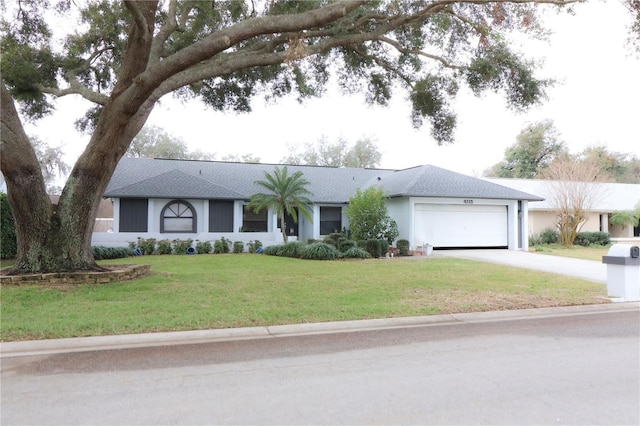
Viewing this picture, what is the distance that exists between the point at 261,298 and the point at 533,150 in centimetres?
4603

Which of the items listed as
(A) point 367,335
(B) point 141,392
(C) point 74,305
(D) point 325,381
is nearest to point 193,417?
(B) point 141,392

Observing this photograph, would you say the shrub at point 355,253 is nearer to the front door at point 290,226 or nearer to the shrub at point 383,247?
the shrub at point 383,247

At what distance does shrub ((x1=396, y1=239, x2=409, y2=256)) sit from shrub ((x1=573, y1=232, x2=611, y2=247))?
13.2 m

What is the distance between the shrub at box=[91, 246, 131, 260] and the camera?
17.5 metres

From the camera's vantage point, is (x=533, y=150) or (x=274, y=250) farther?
(x=533, y=150)

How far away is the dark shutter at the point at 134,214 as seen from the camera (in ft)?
68.7

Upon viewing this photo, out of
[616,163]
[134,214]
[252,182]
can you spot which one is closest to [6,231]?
[134,214]

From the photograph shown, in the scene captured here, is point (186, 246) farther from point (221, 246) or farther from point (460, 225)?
point (460, 225)

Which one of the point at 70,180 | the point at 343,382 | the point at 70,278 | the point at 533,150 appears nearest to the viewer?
the point at 343,382

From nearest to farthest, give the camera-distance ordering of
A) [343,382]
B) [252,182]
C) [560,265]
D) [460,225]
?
[343,382], [560,265], [460,225], [252,182]

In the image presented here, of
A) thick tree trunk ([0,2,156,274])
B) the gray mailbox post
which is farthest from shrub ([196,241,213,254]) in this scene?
the gray mailbox post

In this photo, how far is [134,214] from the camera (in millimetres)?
21047

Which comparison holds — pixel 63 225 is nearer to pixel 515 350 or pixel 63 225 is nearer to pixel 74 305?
pixel 74 305

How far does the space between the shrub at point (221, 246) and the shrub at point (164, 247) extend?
80.8 inches
